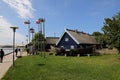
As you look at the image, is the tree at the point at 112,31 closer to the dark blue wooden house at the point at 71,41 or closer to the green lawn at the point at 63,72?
the green lawn at the point at 63,72

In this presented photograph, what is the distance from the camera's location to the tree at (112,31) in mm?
32125

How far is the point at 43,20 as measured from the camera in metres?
46.6

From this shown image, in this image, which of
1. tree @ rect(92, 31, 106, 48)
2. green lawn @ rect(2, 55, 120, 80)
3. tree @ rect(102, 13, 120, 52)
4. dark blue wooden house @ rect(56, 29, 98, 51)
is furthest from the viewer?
dark blue wooden house @ rect(56, 29, 98, 51)

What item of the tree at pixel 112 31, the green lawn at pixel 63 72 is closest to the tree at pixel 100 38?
the tree at pixel 112 31

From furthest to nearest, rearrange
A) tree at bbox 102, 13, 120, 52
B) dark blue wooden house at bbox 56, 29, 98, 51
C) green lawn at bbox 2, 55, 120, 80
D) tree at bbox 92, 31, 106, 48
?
dark blue wooden house at bbox 56, 29, 98, 51 < tree at bbox 92, 31, 106, 48 < tree at bbox 102, 13, 120, 52 < green lawn at bbox 2, 55, 120, 80

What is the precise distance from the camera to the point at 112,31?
3306 centimetres

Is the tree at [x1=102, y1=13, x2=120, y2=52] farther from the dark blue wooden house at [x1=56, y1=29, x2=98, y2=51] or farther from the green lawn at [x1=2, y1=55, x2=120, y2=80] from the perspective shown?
the dark blue wooden house at [x1=56, y1=29, x2=98, y2=51]

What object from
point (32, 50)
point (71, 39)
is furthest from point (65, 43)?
point (32, 50)

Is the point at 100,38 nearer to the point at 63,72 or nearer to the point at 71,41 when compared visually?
the point at 71,41

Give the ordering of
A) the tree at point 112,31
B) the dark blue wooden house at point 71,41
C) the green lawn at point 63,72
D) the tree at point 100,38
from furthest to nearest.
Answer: the dark blue wooden house at point 71,41
the tree at point 100,38
the tree at point 112,31
the green lawn at point 63,72

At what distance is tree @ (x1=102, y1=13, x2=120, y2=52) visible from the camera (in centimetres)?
3212

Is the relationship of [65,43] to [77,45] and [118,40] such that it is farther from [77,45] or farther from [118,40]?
[118,40]

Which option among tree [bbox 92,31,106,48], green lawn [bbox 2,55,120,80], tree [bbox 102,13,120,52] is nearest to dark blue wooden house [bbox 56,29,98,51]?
tree [bbox 92,31,106,48]

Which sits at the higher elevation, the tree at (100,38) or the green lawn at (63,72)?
the tree at (100,38)
